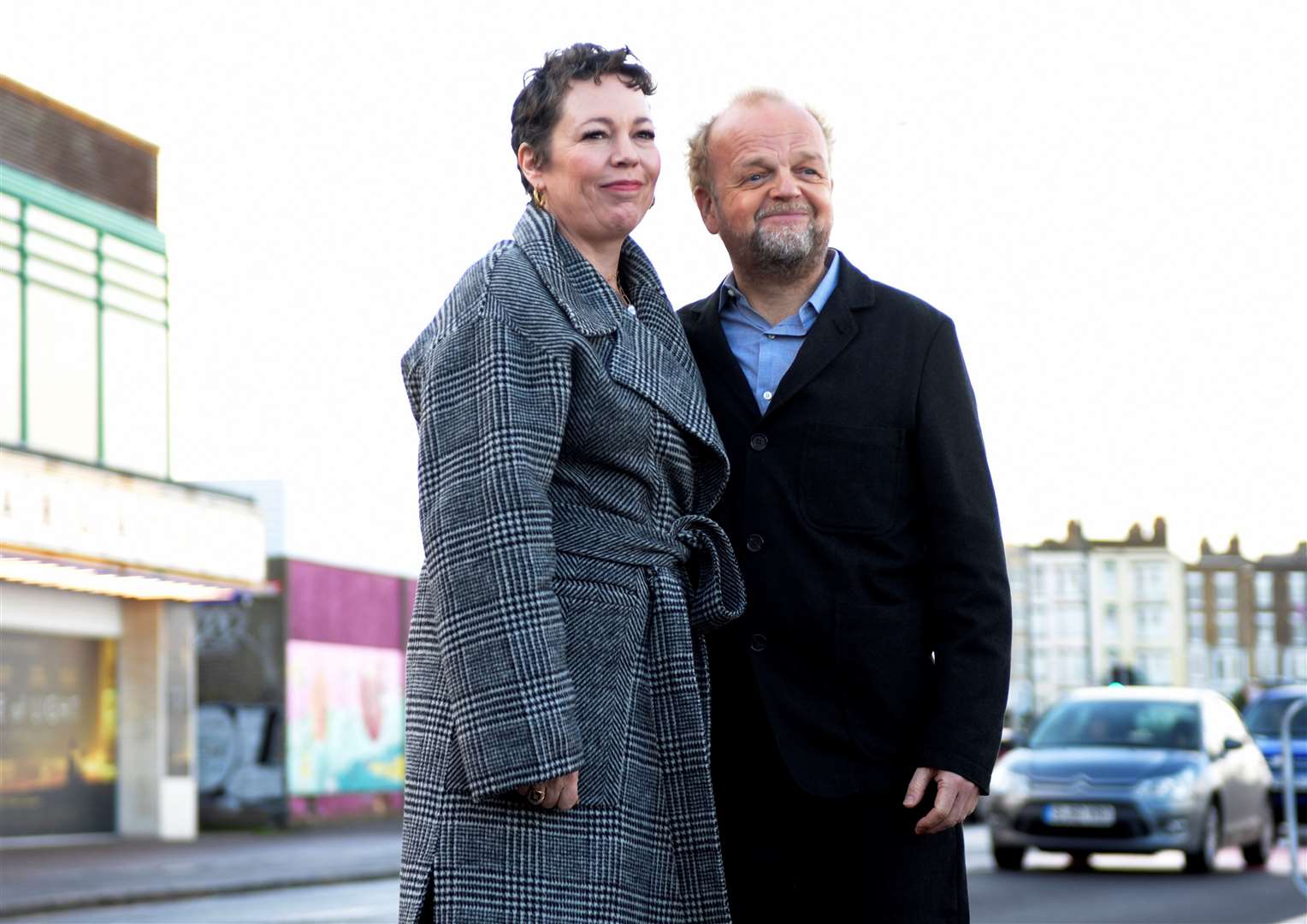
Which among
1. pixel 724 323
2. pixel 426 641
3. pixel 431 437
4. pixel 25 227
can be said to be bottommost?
pixel 426 641

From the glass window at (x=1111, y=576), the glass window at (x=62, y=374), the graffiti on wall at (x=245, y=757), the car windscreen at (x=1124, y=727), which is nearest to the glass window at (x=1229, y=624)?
the glass window at (x=1111, y=576)

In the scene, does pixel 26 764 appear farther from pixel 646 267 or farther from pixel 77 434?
pixel 646 267

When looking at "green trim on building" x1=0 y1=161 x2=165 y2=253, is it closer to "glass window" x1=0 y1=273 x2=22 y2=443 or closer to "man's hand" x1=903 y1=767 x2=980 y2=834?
"glass window" x1=0 y1=273 x2=22 y2=443

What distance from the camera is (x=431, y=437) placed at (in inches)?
131

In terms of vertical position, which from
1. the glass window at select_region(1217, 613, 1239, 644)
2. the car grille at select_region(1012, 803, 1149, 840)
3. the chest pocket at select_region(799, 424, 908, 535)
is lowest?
the car grille at select_region(1012, 803, 1149, 840)

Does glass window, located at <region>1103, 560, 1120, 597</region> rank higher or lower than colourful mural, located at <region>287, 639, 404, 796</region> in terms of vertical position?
higher

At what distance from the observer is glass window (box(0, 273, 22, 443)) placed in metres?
26.5

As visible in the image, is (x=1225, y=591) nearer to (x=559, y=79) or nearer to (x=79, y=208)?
(x=79, y=208)

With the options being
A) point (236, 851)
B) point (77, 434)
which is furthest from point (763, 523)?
point (77, 434)

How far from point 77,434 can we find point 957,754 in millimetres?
26036

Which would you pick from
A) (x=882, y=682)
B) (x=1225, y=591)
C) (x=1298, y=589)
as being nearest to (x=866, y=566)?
(x=882, y=682)

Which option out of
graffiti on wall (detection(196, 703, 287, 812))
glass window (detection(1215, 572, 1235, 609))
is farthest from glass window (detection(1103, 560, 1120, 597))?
graffiti on wall (detection(196, 703, 287, 812))

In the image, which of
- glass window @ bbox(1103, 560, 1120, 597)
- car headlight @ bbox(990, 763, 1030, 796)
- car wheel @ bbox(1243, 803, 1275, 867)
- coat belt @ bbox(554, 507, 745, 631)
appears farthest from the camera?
glass window @ bbox(1103, 560, 1120, 597)

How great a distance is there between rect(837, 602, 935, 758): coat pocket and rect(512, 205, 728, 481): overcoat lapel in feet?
1.28
